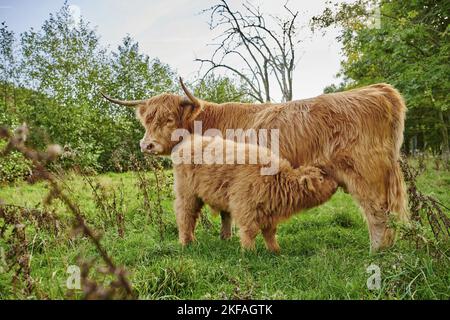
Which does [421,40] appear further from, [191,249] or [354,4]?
[191,249]

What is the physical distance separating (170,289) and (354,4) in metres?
9.95

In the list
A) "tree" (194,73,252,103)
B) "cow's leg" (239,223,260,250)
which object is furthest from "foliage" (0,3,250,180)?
"cow's leg" (239,223,260,250)

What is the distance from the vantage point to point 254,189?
3.82 metres

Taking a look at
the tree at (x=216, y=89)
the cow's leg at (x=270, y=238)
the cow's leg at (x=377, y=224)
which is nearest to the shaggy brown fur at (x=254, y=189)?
the cow's leg at (x=270, y=238)

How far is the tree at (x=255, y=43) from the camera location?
21.8ft

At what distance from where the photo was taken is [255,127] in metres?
4.61

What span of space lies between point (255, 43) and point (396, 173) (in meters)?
4.13

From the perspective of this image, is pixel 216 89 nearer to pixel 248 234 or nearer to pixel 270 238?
pixel 270 238

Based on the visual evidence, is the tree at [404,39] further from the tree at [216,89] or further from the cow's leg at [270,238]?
the cow's leg at [270,238]

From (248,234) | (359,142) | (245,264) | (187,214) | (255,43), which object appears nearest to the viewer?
(245,264)

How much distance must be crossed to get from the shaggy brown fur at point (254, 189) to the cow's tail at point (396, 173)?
0.61 meters

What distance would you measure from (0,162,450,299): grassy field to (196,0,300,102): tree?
3031 mm

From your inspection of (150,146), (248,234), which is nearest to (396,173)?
(248,234)
